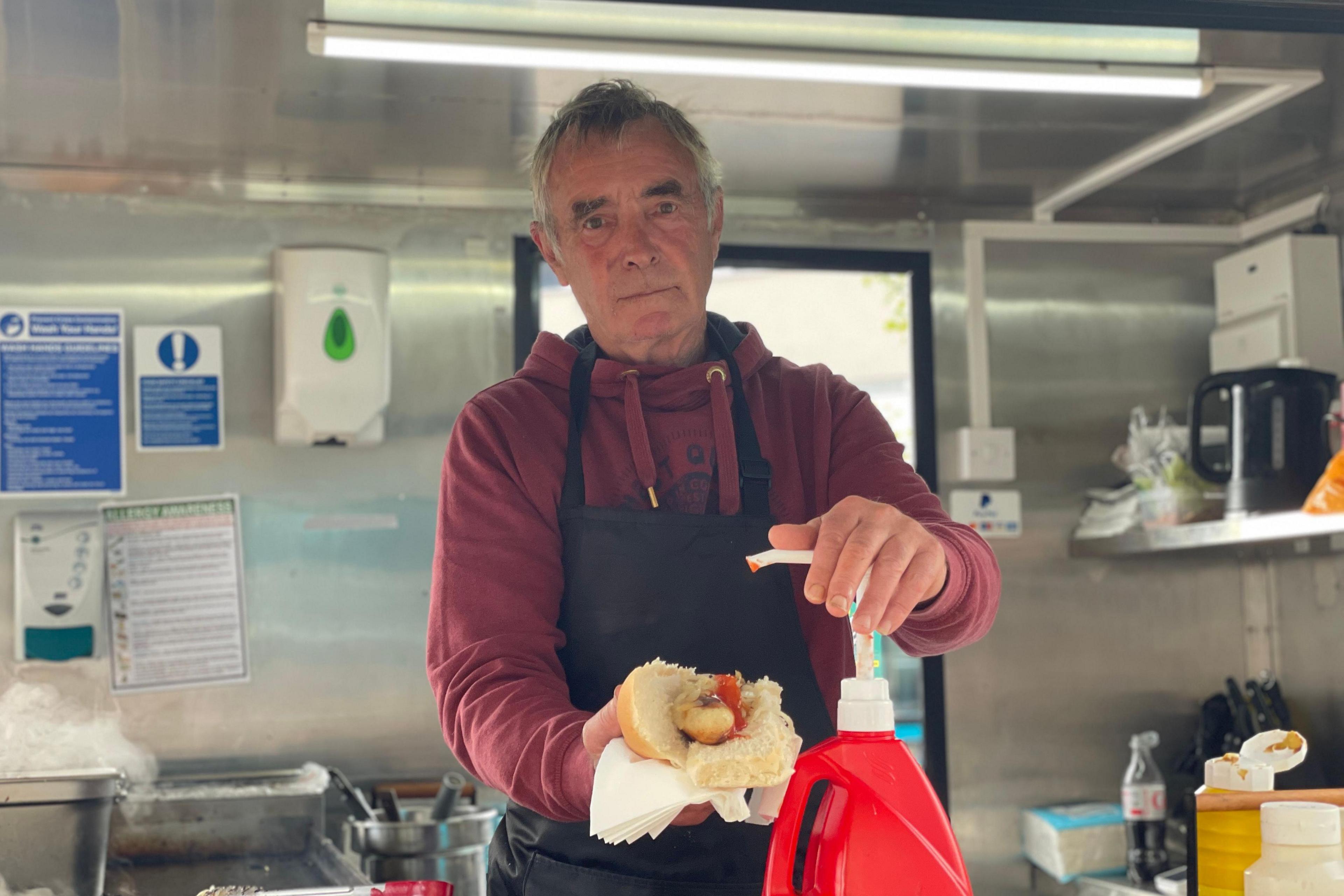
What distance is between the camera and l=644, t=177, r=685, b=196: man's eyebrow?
67.0 inches

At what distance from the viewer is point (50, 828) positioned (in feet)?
7.17

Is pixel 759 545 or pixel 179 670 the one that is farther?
pixel 179 670

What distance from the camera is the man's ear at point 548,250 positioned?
181 centimetres

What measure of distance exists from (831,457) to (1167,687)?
7.73ft

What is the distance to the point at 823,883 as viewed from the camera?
1.11 meters

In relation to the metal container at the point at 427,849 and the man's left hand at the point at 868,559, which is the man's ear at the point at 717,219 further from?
the metal container at the point at 427,849

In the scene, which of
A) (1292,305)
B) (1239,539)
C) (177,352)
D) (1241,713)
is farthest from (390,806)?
(1292,305)

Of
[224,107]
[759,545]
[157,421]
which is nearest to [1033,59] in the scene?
[759,545]

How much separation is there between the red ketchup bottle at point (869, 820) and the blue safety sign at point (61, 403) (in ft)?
8.51

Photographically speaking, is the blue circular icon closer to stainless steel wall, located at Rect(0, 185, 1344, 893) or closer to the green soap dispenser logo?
stainless steel wall, located at Rect(0, 185, 1344, 893)

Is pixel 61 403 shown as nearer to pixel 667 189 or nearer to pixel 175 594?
pixel 175 594

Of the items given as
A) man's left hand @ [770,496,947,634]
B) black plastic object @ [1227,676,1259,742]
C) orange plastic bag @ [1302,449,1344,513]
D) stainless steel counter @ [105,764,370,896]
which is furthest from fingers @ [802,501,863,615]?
black plastic object @ [1227,676,1259,742]

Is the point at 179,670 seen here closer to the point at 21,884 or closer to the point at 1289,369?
the point at 21,884

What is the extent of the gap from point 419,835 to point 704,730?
1.86 metres
